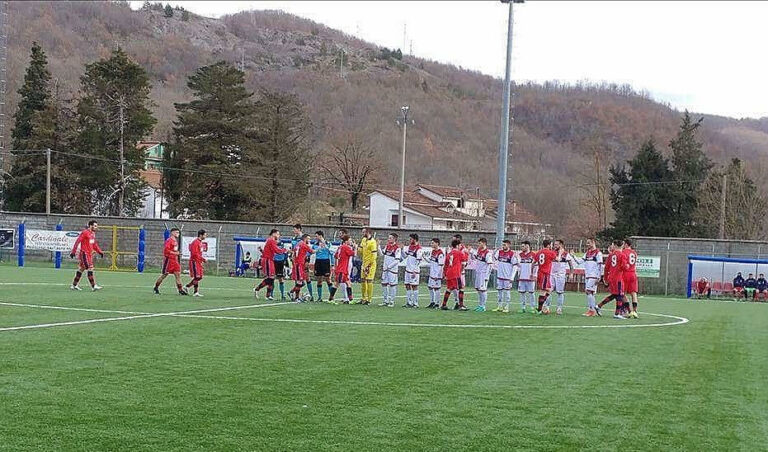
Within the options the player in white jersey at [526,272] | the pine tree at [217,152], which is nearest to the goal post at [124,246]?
the pine tree at [217,152]

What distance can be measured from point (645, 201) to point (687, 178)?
4.16 meters

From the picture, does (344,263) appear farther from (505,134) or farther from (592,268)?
(505,134)

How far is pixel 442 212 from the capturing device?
3600 inches

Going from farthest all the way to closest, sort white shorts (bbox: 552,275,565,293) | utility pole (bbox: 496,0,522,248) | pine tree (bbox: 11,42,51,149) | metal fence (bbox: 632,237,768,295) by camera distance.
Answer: pine tree (bbox: 11,42,51,149), metal fence (bbox: 632,237,768,295), utility pole (bbox: 496,0,522,248), white shorts (bbox: 552,275,565,293)

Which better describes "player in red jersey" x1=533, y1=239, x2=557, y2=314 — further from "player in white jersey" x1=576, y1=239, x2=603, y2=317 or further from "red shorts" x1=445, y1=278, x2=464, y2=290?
"red shorts" x1=445, y1=278, x2=464, y2=290

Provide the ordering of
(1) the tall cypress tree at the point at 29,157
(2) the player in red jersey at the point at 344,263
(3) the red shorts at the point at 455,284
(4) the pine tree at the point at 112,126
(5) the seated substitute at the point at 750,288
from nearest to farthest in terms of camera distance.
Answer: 1. (3) the red shorts at the point at 455,284
2. (2) the player in red jersey at the point at 344,263
3. (5) the seated substitute at the point at 750,288
4. (1) the tall cypress tree at the point at 29,157
5. (4) the pine tree at the point at 112,126

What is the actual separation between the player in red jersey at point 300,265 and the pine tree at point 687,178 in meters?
42.0

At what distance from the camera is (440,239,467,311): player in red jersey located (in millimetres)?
23984

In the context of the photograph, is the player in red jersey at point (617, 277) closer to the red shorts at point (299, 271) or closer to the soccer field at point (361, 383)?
the soccer field at point (361, 383)

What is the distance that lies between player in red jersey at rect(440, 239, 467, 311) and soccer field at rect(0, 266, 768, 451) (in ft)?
14.5

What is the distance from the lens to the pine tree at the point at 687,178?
61.4m

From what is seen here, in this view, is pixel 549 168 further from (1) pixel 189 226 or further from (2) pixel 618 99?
(1) pixel 189 226

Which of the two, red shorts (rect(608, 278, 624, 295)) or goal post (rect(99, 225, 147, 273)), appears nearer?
red shorts (rect(608, 278, 624, 295))

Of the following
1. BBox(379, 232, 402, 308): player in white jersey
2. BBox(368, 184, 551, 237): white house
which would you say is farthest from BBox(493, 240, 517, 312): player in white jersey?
BBox(368, 184, 551, 237): white house
